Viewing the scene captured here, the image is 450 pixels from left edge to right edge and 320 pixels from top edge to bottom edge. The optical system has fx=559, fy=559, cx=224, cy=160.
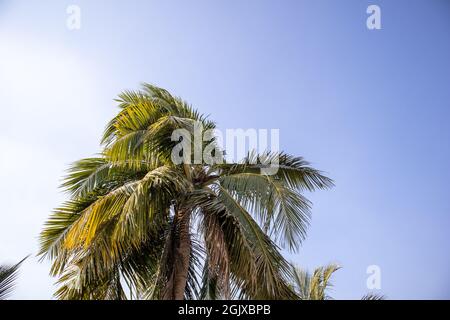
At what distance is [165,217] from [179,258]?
1.01m

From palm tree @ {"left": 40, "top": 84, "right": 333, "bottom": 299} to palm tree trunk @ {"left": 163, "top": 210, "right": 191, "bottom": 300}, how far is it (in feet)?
0.07

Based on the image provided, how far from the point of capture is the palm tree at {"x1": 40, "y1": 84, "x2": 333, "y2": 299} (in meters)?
11.5

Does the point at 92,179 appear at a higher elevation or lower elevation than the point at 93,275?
higher

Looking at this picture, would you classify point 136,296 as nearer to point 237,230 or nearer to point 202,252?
point 202,252

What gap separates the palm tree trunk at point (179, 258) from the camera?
12117 mm

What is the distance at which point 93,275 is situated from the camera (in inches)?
459

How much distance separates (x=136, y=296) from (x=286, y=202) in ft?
13.9

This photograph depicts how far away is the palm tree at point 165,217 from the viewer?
37.6 feet

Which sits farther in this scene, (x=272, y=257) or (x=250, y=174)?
(x=250, y=174)

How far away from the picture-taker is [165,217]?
42.1 ft

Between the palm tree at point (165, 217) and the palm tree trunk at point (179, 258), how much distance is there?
2 centimetres
